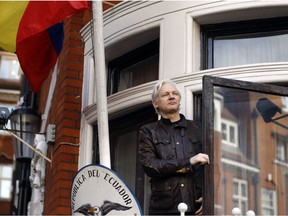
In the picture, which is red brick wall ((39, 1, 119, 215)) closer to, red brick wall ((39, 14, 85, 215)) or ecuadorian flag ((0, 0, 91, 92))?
red brick wall ((39, 14, 85, 215))

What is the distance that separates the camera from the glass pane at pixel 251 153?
19.0ft

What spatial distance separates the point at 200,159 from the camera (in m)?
5.42

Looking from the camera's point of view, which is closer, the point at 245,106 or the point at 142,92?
the point at 245,106

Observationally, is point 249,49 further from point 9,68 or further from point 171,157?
point 9,68

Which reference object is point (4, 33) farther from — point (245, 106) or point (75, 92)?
point (245, 106)

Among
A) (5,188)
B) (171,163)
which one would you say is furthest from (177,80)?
(5,188)

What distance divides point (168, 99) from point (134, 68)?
176 centimetres

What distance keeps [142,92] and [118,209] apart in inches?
69.0

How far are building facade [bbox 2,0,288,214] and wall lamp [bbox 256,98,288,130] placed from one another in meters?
0.05

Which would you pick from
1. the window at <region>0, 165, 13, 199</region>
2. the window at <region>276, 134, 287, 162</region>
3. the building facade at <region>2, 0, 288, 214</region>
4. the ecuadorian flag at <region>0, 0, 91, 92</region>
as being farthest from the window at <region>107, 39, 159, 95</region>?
the window at <region>0, 165, 13, 199</region>

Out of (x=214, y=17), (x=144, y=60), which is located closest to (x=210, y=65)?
(x=214, y=17)

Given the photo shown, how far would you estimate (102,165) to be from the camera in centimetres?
536

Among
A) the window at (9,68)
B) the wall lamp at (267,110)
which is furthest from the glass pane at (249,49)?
the window at (9,68)

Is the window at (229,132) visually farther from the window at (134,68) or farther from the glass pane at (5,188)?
the glass pane at (5,188)
